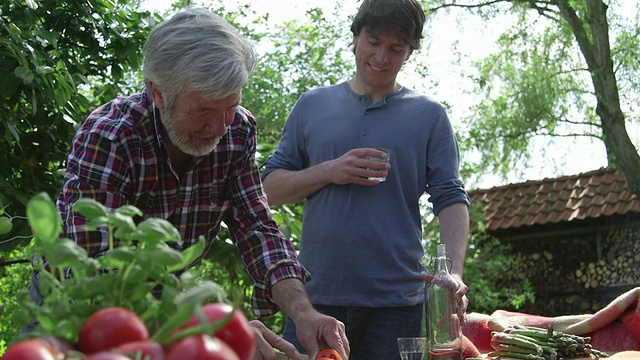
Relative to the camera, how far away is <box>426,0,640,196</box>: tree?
10.2 m

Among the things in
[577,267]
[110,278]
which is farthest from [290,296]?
[577,267]

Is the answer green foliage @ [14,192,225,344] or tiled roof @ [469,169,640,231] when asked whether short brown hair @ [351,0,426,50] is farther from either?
tiled roof @ [469,169,640,231]

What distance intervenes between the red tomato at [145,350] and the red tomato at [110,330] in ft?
0.10

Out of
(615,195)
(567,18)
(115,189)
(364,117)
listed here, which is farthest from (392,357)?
(615,195)

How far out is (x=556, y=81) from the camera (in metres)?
10.9

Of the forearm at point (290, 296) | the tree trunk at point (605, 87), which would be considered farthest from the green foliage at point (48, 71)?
the tree trunk at point (605, 87)

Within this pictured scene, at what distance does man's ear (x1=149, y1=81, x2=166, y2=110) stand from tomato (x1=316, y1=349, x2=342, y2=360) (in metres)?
0.70

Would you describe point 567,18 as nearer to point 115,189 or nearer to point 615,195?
point 615,195

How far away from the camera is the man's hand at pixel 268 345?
1.85m

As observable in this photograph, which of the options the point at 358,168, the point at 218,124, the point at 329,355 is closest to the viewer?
the point at 329,355

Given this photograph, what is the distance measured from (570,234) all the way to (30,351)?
1351 centimetres

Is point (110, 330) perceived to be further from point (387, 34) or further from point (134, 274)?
point (387, 34)

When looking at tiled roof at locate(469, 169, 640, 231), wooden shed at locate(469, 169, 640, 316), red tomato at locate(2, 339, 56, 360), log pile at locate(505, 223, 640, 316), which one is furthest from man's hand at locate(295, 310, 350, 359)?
tiled roof at locate(469, 169, 640, 231)

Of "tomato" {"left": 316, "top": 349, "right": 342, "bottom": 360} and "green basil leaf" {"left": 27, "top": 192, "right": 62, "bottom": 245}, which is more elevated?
"green basil leaf" {"left": 27, "top": 192, "right": 62, "bottom": 245}
